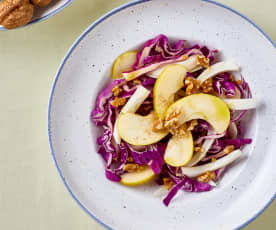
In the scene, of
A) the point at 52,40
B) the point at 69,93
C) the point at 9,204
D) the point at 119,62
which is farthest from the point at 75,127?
the point at 9,204

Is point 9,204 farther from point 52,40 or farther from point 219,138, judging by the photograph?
point 219,138

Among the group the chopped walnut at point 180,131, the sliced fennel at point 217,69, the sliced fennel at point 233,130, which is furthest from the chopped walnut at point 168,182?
the sliced fennel at point 217,69

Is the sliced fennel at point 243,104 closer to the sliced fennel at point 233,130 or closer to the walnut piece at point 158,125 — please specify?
the sliced fennel at point 233,130

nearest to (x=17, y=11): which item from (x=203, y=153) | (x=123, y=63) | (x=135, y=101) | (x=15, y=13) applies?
(x=15, y=13)

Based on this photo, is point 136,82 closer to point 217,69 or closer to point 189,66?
point 189,66

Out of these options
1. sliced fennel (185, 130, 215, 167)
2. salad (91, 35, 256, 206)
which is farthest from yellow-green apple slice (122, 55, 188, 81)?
sliced fennel (185, 130, 215, 167)

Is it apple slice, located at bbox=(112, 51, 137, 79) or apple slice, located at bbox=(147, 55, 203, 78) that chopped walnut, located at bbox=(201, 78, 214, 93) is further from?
apple slice, located at bbox=(112, 51, 137, 79)
